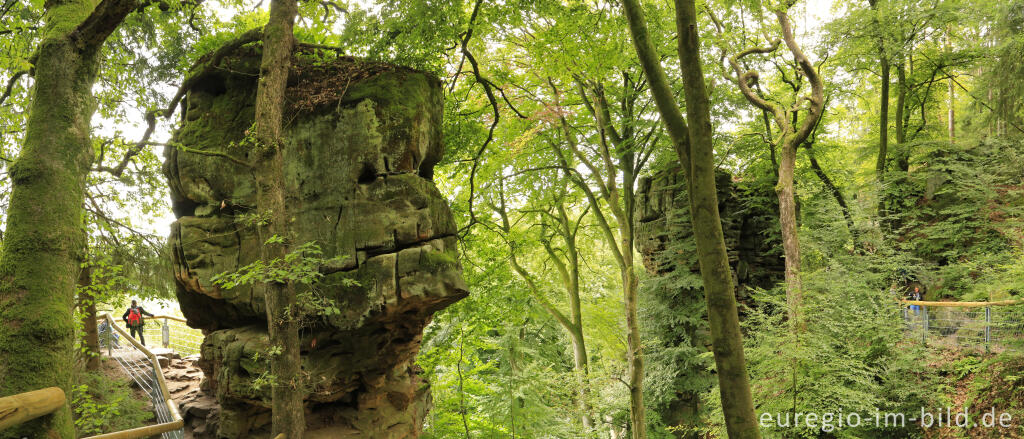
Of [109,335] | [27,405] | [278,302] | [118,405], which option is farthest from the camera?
[109,335]

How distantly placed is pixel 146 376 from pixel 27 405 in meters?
8.10

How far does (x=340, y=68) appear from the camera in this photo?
6.23 meters

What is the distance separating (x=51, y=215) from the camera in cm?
310

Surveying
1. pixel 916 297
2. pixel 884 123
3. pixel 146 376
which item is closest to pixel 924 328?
pixel 916 297

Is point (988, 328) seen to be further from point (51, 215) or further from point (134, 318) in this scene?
point (134, 318)

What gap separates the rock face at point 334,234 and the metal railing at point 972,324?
8093 millimetres

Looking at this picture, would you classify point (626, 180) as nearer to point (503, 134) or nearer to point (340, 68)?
point (503, 134)

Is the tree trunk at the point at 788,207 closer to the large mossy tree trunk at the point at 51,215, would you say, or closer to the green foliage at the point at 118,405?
the large mossy tree trunk at the point at 51,215

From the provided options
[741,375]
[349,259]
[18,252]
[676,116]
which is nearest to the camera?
[18,252]

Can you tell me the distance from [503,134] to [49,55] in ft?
31.1

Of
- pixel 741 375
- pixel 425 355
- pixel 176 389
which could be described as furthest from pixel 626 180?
pixel 176 389

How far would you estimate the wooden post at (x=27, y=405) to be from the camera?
2.18 m

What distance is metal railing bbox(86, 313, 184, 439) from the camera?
3.80m

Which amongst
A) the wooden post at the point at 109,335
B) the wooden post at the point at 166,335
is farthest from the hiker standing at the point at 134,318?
the wooden post at the point at 109,335
